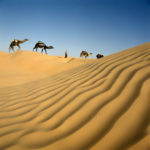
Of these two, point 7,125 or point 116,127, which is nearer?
point 116,127

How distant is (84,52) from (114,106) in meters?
10.4

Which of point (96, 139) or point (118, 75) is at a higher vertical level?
point (118, 75)

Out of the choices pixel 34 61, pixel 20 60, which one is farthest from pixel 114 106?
pixel 20 60

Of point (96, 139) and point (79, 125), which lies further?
point (79, 125)

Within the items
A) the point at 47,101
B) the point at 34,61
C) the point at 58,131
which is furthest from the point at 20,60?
the point at 58,131

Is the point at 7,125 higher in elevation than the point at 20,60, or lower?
lower

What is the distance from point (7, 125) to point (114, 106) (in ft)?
3.63

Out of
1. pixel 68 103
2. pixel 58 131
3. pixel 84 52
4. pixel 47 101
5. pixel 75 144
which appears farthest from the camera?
pixel 84 52

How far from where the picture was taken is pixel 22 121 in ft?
4.80

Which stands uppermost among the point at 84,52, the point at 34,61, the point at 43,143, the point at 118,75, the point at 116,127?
the point at 84,52

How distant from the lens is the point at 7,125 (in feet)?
4.56

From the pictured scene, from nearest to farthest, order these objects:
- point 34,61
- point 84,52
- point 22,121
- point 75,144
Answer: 1. point 75,144
2. point 22,121
3. point 34,61
4. point 84,52

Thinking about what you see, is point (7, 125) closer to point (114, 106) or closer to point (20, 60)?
point (114, 106)

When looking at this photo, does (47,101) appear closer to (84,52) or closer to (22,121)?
(22,121)
